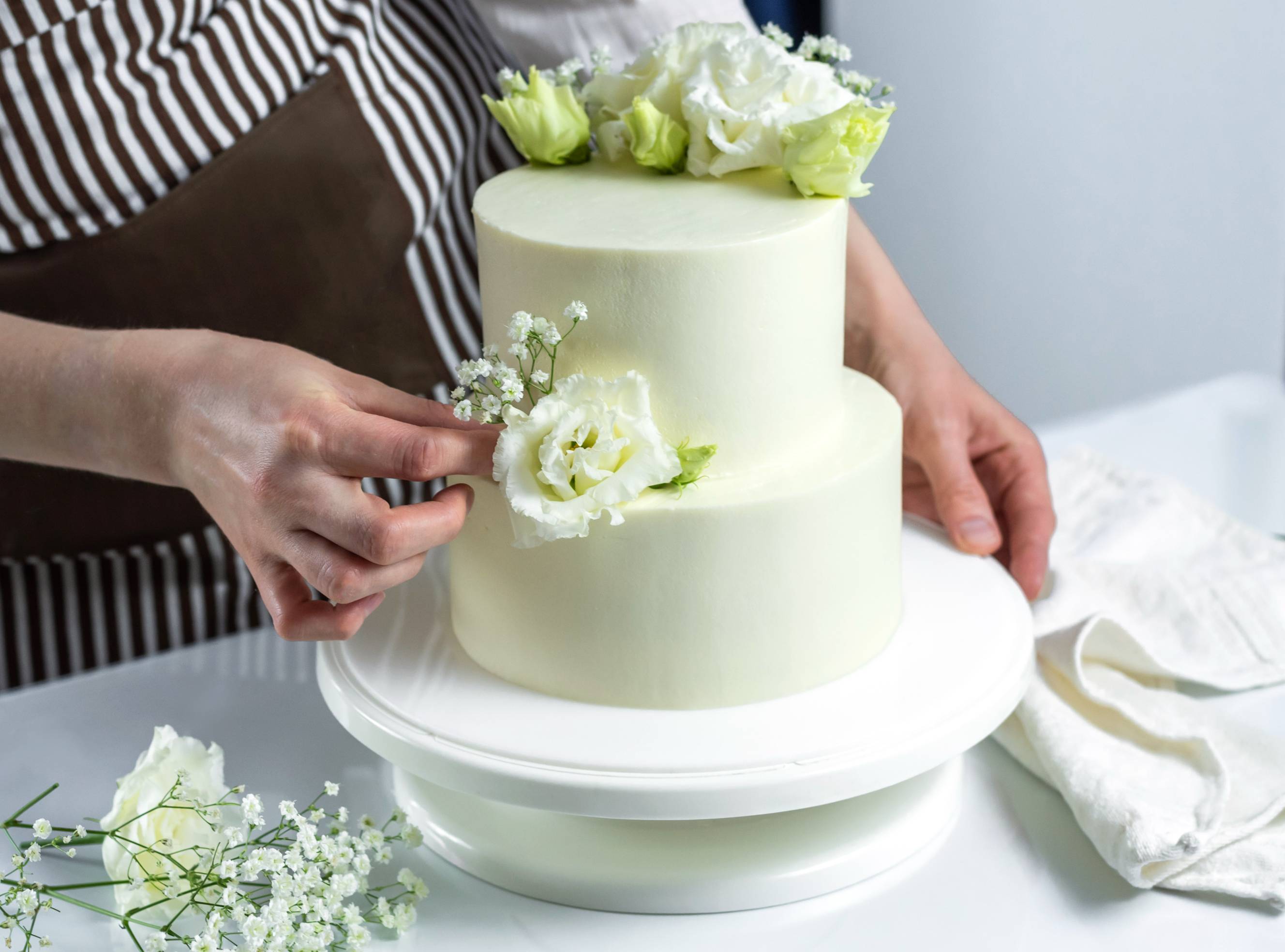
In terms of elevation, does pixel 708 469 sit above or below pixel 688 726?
above

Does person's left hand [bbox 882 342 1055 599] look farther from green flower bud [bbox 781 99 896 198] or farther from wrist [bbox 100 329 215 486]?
wrist [bbox 100 329 215 486]

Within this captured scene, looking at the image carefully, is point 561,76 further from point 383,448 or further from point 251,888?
point 251,888

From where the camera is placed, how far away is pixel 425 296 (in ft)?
3.96

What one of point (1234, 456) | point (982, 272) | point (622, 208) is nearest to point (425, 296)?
point (622, 208)

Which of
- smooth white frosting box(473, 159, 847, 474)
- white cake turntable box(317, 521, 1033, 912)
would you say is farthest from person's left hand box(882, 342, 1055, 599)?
smooth white frosting box(473, 159, 847, 474)

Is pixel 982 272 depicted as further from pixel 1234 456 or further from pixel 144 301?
pixel 144 301

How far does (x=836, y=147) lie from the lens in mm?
727

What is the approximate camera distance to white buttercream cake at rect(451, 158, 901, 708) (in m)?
0.72

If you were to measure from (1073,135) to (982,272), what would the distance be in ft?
0.95

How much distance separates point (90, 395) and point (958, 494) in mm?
630

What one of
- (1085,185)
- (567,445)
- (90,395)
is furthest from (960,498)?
(1085,185)

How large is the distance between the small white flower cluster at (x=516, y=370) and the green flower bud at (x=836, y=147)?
6.2 inches

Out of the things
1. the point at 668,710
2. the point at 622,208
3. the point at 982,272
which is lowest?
the point at 982,272

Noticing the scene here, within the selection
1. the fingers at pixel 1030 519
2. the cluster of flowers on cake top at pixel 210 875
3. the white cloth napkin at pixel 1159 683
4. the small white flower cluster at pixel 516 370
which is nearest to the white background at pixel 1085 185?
the white cloth napkin at pixel 1159 683
